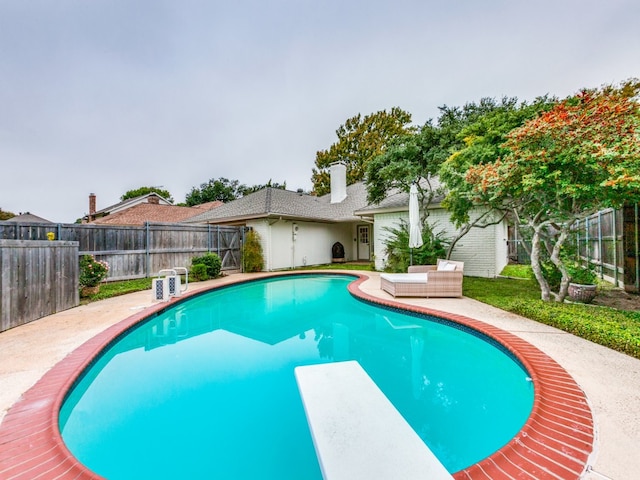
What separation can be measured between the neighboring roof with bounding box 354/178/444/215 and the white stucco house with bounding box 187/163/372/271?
2176 millimetres

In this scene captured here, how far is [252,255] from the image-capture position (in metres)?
13.5

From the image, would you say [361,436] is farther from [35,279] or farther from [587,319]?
[35,279]

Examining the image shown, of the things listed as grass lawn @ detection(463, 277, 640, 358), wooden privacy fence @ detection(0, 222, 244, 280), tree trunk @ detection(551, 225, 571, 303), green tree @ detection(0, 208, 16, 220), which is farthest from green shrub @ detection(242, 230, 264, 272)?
green tree @ detection(0, 208, 16, 220)

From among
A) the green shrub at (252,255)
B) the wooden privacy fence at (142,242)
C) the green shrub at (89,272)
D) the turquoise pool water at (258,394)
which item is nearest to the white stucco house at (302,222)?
the green shrub at (252,255)

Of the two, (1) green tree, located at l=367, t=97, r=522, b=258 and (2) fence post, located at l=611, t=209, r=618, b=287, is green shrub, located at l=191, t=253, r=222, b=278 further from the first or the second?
(2) fence post, located at l=611, t=209, r=618, b=287

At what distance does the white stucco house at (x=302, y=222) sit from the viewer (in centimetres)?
1388

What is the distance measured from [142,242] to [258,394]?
9901 millimetres

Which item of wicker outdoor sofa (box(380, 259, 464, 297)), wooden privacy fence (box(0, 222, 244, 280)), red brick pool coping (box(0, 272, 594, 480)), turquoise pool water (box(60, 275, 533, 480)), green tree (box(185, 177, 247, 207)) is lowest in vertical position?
turquoise pool water (box(60, 275, 533, 480))

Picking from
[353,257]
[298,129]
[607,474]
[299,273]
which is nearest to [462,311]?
[607,474]

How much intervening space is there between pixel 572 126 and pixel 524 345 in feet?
12.6

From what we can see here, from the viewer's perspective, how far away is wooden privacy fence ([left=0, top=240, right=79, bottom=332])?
4965 mm

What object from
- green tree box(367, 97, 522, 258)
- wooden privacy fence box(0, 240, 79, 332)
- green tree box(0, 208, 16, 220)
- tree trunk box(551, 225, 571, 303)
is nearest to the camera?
wooden privacy fence box(0, 240, 79, 332)

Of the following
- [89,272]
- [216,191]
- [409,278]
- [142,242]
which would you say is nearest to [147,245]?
[142,242]

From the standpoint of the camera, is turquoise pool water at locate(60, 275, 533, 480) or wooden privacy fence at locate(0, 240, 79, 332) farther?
wooden privacy fence at locate(0, 240, 79, 332)
